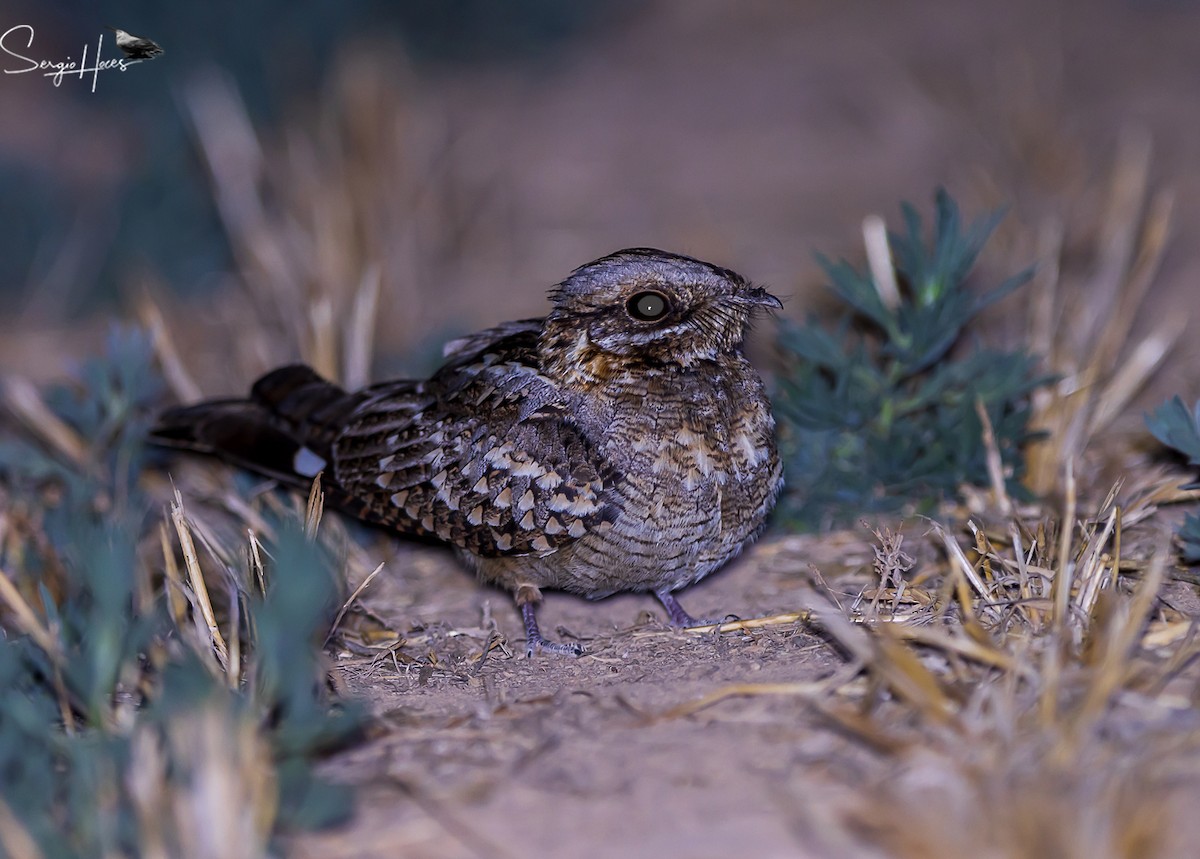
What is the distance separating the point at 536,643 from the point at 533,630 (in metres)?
0.06

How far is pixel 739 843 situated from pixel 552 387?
1593 millimetres

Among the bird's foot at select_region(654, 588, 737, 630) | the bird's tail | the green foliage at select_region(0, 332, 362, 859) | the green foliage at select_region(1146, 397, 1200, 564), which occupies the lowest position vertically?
the bird's foot at select_region(654, 588, 737, 630)


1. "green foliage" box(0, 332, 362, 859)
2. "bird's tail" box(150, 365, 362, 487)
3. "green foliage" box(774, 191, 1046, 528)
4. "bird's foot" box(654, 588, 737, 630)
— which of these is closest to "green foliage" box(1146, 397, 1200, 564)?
"green foliage" box(774, 191, 1046, 528)

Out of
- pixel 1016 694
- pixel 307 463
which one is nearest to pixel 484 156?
pixel 307 463

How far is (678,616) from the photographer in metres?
3.56

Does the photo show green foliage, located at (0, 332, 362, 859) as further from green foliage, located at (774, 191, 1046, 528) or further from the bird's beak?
green foliage, located at (774, 191, 1046, 528)

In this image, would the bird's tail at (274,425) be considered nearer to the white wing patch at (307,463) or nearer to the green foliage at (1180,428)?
the white wing patch at (307,463)

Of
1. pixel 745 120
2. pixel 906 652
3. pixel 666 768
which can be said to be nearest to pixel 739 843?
pixel 666 768

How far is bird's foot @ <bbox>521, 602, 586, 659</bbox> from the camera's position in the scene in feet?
10.9

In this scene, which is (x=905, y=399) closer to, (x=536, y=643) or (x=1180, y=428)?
(x=1180, y=428)

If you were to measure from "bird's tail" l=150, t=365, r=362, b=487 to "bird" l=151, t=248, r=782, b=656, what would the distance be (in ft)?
1.11

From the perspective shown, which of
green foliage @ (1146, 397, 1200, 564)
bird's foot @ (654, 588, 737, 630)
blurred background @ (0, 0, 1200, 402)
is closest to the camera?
green foliage @ (1146, 397, 1200, 564)

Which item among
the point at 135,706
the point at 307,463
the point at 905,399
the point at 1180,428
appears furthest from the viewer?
the point at 905,399

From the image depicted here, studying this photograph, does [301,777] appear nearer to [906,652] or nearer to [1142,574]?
[906,652]
